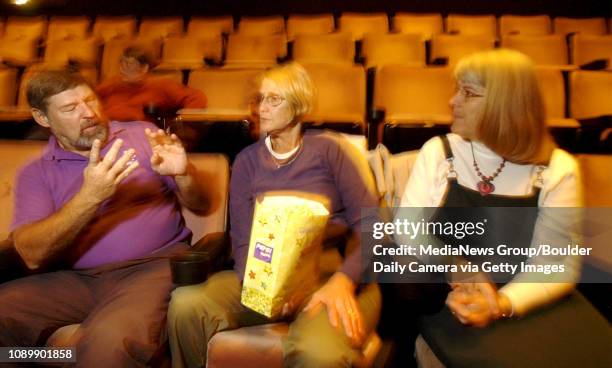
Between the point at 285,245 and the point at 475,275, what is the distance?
0.37 meters

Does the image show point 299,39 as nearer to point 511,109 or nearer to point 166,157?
point 166,157

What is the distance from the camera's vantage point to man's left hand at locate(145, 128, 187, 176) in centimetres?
107

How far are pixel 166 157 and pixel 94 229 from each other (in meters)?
0.24

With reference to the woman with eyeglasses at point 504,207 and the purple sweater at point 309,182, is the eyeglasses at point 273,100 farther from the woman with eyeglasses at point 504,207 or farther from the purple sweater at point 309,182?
the woman with eyeglasses at point 504,207

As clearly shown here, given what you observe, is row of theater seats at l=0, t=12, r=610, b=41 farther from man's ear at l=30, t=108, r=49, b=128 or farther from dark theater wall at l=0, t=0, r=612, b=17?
man's ear at l=30, t=108, r=49, b=128

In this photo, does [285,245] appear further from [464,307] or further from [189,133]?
[189,133]

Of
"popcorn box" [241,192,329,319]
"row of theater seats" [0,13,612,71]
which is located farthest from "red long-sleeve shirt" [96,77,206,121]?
"popcorn box" [241,192,329,319]

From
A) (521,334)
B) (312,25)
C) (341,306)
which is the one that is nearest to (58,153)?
(341,306)

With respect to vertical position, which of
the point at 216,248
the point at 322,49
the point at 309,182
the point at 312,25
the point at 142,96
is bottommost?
the point at 216,248

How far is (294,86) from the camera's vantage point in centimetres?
109

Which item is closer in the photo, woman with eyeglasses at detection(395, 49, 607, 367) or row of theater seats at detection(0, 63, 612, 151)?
woman with eyeglasses at detection(395, 49, 607, 367)

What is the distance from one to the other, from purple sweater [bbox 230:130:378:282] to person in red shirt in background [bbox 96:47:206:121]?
0.91m

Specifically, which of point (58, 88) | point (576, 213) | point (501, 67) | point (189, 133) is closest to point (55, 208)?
point (58, 88)

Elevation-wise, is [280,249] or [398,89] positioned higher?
[398,89]
